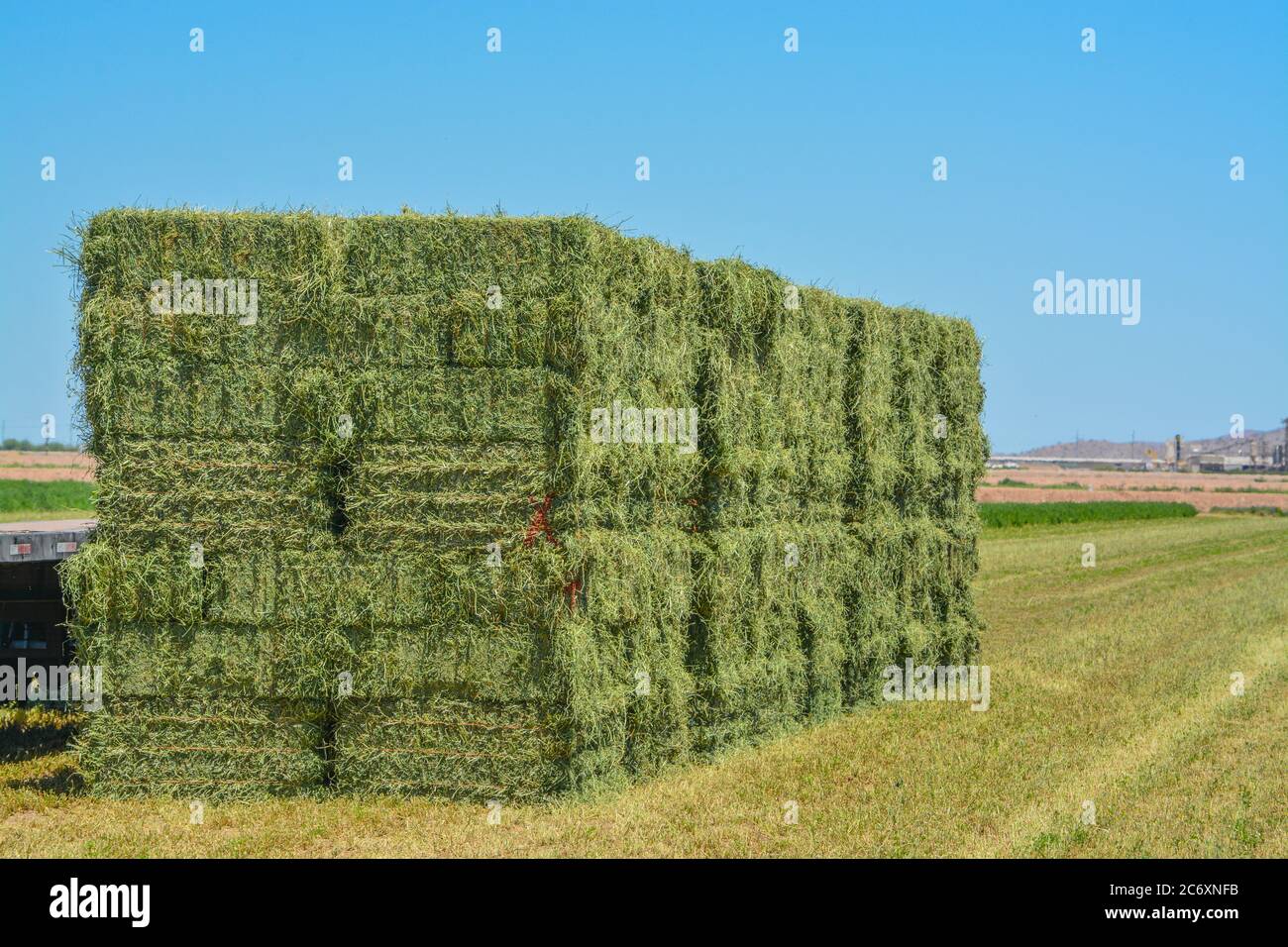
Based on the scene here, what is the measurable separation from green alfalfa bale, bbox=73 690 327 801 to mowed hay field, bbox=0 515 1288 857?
0.22m

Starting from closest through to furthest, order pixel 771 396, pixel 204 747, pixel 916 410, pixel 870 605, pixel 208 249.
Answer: pixel 208 249
pixel 204 747
pixel 771 396
pixel 870 605
pixel 916 410

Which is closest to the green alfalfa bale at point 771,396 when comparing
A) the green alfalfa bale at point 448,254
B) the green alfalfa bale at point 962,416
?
the green alfalfa bale at point 448,254

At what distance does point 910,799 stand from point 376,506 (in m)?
4.62

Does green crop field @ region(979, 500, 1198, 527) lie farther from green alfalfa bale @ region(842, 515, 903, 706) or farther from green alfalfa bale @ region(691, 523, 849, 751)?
green alfalfa bale @ region(691, 523, 849, 751)

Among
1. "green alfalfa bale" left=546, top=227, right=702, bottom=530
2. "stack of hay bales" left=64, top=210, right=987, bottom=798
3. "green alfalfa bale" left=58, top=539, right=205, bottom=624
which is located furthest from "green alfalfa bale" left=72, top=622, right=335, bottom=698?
"green alfalfa bale" left=546, top=227, right=702, bottom=530

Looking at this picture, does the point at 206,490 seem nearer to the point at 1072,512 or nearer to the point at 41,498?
the point at 41,498

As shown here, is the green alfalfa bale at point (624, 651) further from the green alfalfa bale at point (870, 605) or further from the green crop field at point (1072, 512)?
the green crop field at point (1072, 512)

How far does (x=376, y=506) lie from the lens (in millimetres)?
10008

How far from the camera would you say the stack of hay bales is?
390 inches

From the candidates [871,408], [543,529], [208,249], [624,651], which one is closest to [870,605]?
[871,408]

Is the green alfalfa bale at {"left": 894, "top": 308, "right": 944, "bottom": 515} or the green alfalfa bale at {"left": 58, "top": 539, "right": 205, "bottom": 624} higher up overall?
the green alfalfa bale at {"left": 894, "top": 308, "right": 944, "bottom": 515}

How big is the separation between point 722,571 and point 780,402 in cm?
196
